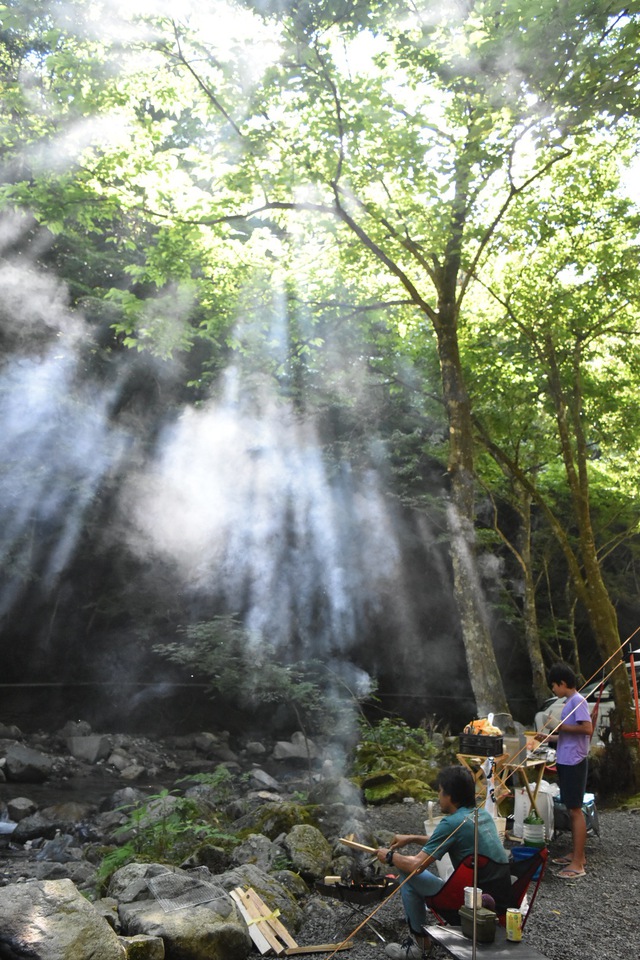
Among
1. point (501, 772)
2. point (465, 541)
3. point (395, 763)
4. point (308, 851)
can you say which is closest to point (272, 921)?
point (308, 851)

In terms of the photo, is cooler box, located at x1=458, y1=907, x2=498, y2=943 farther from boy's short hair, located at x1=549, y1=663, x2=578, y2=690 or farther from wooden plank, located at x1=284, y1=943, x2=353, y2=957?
boy's short hair, located at x1=549, y1=663, x2=578, y2=690

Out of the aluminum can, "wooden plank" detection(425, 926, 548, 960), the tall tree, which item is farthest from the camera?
the tall tree

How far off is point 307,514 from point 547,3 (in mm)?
13662

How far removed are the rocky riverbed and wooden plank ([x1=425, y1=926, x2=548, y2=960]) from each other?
0.68 metres

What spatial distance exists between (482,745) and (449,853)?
6.42 feet

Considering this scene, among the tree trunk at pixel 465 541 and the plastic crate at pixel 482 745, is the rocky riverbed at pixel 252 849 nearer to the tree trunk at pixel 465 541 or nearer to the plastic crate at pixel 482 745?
the plastic crate at pixel 482 745

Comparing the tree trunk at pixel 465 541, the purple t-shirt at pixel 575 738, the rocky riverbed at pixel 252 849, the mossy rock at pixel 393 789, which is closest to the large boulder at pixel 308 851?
the rocky riverbed at pixel 252 849

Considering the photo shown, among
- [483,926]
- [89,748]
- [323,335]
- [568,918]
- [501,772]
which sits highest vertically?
[323,335]

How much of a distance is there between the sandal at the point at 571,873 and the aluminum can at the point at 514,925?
217cm

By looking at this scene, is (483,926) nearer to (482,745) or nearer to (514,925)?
(514,925)

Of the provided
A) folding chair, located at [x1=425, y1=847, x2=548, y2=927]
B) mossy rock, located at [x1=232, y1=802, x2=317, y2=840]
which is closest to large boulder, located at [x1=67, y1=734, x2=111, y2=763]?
mossy rock, located at [x1=232, y1=802, x2=317, y2=840]

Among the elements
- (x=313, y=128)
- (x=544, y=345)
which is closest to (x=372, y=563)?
(x=544, y=345)

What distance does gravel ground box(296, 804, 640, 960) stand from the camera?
3.90 metres

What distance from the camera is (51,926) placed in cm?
300
